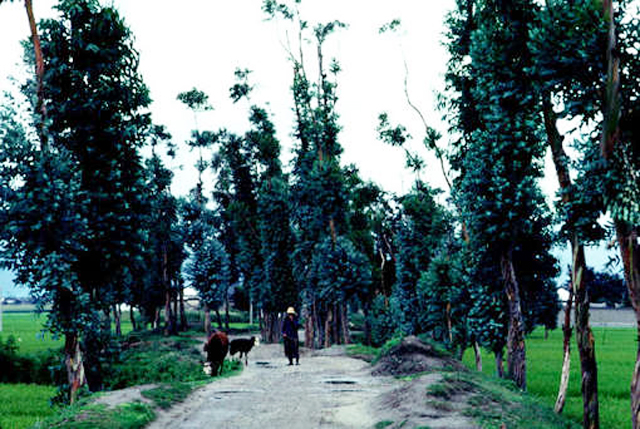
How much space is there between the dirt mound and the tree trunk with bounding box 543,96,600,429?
662 cm

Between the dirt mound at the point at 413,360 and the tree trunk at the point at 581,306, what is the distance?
662cm

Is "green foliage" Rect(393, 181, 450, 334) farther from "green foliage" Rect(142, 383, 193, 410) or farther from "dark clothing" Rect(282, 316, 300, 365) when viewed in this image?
"green foliage" Rect(142, 383, 193, 410)

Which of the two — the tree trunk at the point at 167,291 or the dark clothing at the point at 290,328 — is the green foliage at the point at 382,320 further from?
the dark clothing at the point at 290,328

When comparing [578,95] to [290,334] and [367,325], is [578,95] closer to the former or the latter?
[290,334]

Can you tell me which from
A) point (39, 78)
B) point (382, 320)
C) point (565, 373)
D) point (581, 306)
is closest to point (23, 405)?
point (39, 78)

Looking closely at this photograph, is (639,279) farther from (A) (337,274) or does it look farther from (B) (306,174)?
(B) (306,174)

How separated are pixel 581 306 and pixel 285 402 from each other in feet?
27.2

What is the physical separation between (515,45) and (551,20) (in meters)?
3.79

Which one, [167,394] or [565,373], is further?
[565,373]

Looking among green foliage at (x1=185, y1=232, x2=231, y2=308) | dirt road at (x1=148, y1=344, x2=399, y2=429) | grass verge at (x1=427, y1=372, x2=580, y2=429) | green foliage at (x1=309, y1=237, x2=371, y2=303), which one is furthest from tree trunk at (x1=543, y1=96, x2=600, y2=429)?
green foliage at (x1=185, y1=232, x2=231, y2=308)

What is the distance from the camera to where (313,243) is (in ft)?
149

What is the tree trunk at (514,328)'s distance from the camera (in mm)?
24219

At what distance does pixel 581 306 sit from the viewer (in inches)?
710

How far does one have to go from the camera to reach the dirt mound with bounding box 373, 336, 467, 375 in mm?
23781
